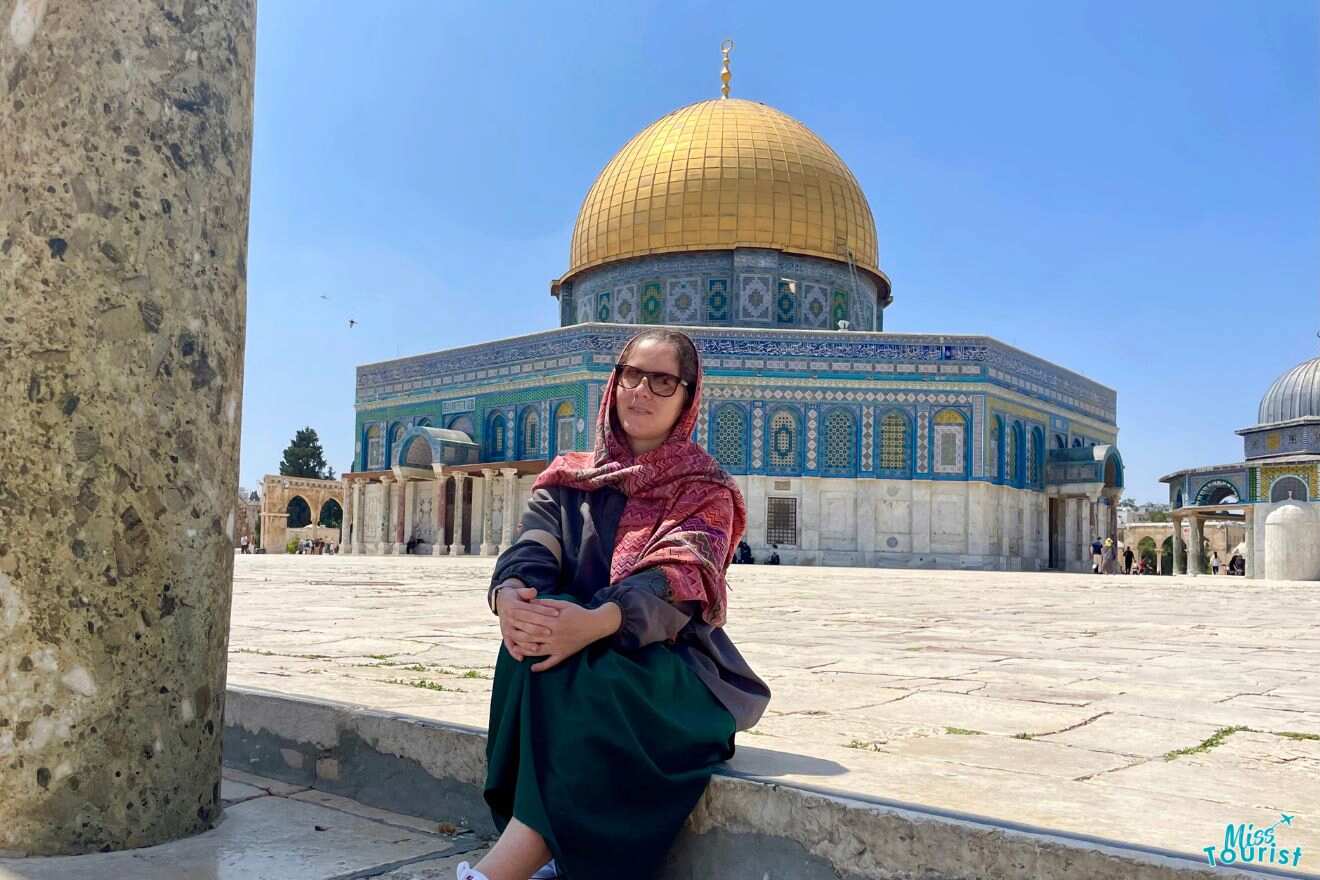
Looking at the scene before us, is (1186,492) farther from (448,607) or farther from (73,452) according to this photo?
(73,452)

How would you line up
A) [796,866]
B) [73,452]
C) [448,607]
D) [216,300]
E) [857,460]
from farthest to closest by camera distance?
[857,460], [448,607], [216,300], [73,452], [796,866]

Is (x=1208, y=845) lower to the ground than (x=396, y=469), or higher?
lower

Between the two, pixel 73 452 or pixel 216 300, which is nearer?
pixel 73 452

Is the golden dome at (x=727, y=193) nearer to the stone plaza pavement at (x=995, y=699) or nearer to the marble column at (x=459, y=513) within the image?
the marble column at (x=459, y=513)

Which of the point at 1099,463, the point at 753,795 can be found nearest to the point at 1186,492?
the point at 1099,463

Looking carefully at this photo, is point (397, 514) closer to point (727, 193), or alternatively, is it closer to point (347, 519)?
point (347, 519)

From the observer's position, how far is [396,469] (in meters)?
24.9

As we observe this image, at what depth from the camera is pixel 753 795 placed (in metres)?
1.81

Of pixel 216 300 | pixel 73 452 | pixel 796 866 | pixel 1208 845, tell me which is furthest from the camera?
pixel 216 300

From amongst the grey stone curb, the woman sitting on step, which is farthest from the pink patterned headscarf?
the grey stone curb

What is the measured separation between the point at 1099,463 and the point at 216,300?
24.5 metres

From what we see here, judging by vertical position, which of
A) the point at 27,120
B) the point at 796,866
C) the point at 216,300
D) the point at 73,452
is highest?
the point at 27,120

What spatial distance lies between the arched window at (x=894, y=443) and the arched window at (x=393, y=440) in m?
11.1

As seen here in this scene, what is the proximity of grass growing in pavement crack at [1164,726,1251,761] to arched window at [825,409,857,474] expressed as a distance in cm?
2036
